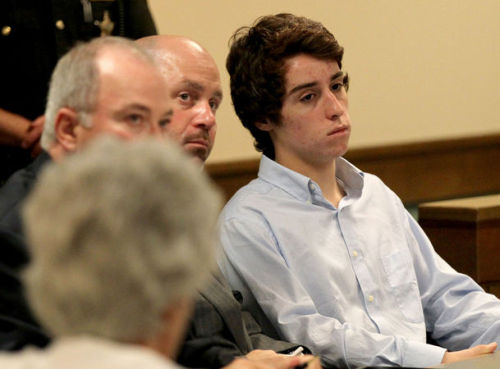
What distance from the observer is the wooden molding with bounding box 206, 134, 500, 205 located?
429 centimetres

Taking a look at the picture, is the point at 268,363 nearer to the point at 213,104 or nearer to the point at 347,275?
the point at 347,275

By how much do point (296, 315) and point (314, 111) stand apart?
594 millimetres

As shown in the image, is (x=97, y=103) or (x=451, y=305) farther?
(x=451, y=305)

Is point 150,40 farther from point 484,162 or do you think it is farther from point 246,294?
point 484,162

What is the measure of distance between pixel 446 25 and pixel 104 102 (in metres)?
3.16

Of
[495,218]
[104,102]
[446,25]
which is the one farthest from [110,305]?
[446,25]

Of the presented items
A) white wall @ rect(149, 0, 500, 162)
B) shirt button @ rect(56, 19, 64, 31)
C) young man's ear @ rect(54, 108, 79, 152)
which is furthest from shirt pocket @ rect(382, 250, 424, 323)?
white wall @ rect(149, 0, 500, 162)

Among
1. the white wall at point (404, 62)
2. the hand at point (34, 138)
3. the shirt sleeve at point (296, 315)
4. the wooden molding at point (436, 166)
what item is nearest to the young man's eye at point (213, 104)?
the shirt sleeve at point (296, 315)

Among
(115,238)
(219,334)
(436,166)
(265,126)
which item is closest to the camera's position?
(115,238)

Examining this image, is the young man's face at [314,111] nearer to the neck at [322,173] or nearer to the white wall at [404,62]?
the neck at [322,173]

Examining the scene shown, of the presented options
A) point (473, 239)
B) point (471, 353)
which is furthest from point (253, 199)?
point (473, 239)

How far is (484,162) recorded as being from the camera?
4.63 meters

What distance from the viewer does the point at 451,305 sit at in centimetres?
256

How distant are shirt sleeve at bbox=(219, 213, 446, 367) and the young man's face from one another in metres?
0.32
